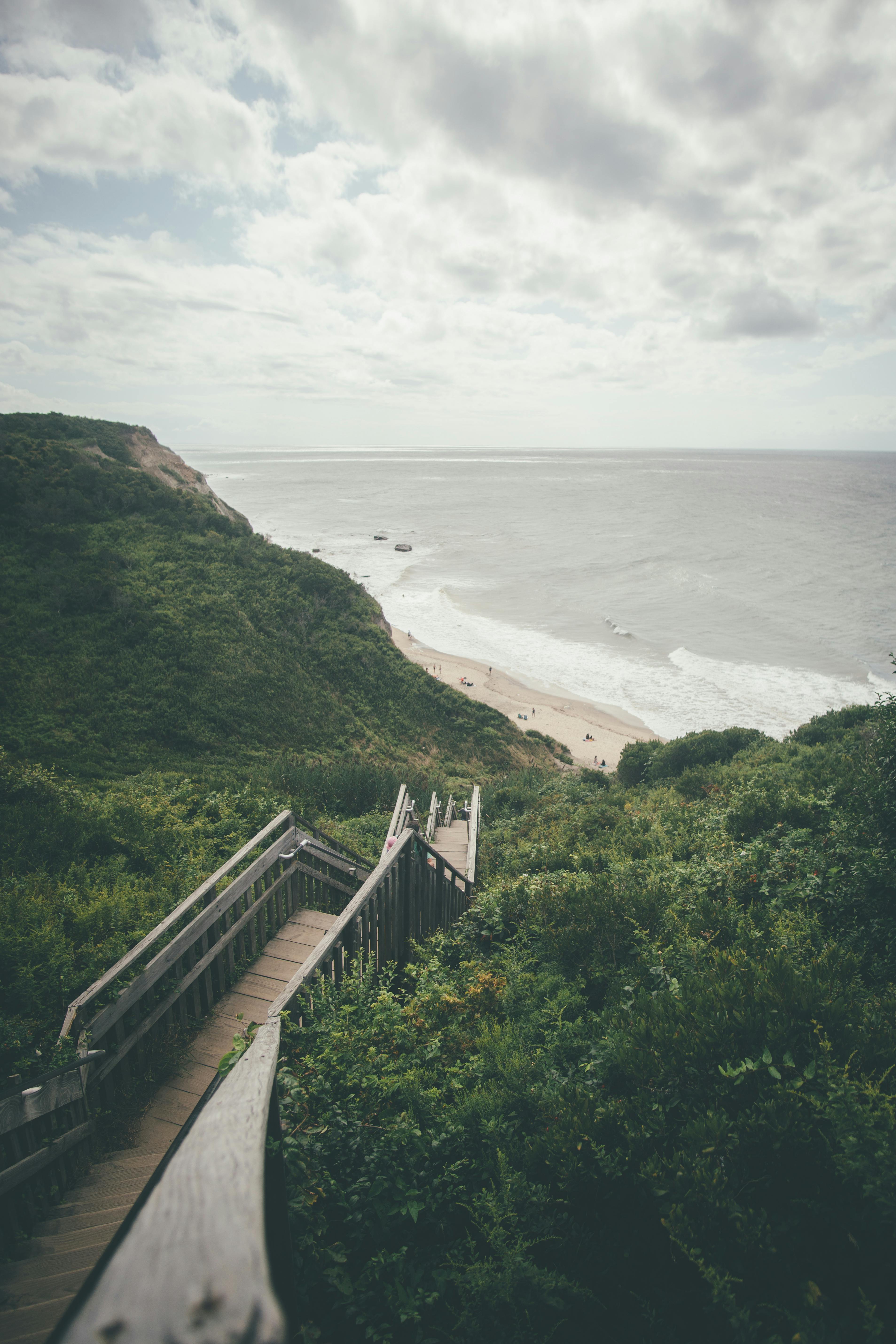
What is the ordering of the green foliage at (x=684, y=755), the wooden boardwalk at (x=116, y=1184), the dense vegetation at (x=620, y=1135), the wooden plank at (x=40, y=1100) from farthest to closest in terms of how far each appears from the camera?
the green foliage at (x=684, y=755), the wooden plank at (x=40, y=1100), the dense vegetation at (x=620, y=1135), the wooden boardwalk at (x=116, y=1184)

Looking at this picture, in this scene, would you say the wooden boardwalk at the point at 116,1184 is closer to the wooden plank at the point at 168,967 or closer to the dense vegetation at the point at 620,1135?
the wooden plank at the point at 168,967

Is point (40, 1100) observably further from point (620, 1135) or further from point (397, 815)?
point (397, 815)

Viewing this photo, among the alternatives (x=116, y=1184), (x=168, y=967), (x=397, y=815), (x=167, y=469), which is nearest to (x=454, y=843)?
(x=397, y=815)

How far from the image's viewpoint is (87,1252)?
118 inches

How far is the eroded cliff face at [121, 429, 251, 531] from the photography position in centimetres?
4034

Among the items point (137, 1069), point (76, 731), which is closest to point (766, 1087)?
point (137, 1069)

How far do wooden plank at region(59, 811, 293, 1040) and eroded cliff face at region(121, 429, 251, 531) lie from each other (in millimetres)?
35439

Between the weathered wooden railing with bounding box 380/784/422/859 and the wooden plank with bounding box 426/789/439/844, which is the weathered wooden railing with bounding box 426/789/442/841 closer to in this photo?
the wooden plank with bounding box 426/789/439/844

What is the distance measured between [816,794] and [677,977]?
574 centimetres

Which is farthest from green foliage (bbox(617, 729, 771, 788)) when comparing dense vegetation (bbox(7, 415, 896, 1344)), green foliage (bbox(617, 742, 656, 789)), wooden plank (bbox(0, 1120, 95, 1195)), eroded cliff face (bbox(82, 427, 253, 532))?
eroded cliff face (bbox(82, 427, 253, 532))

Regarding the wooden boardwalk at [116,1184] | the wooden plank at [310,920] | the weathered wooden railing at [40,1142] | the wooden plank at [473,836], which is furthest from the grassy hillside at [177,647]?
the weathered wooden railing at [40,1142]

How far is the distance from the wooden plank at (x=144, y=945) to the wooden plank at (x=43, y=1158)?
55 centimetres

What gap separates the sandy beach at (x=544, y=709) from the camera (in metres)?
31.5

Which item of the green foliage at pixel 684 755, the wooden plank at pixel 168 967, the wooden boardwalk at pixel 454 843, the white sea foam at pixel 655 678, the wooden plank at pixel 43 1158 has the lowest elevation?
the wooden boardwalk at pixel 454 843
